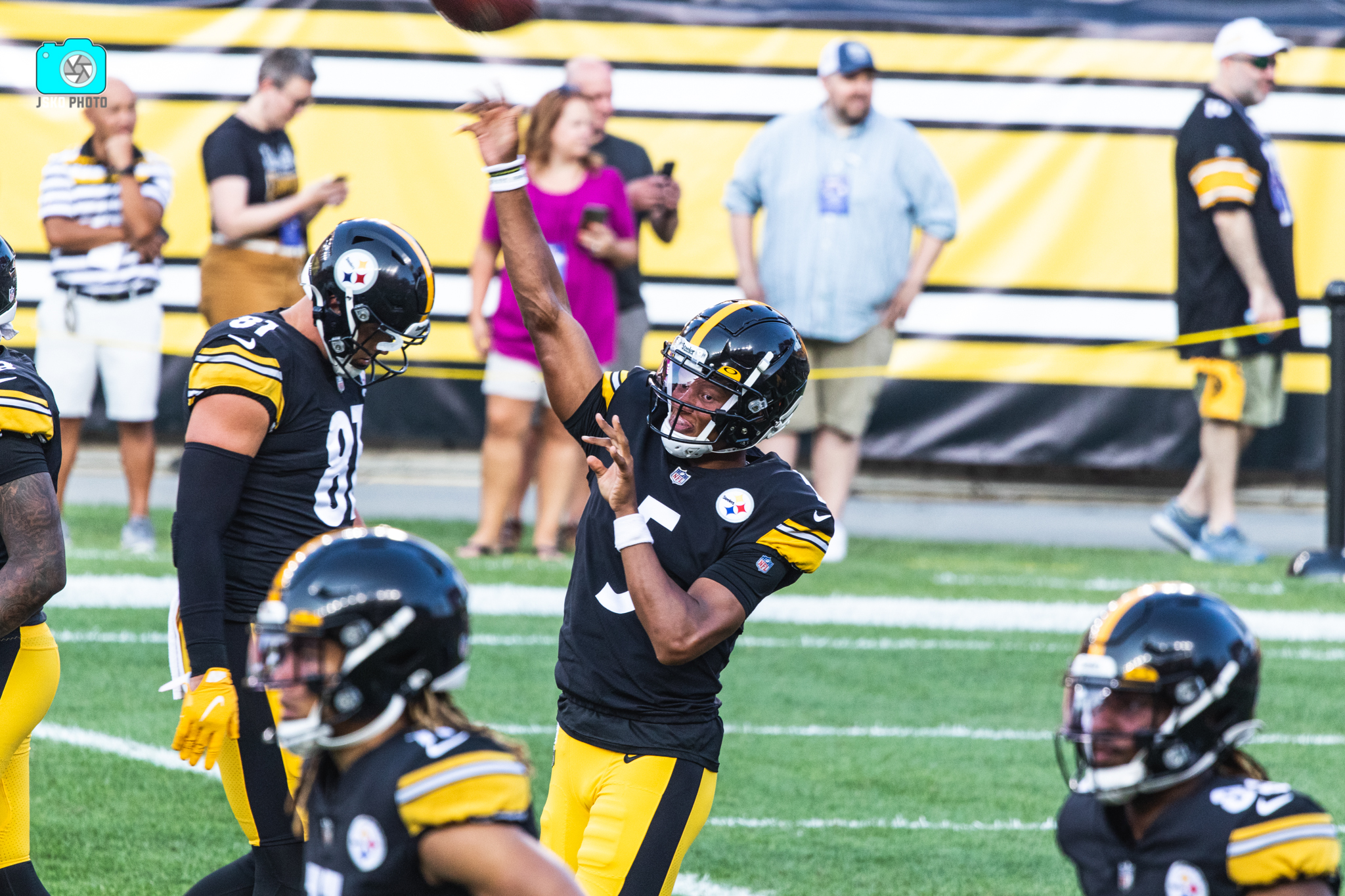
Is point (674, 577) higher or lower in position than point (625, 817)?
higher

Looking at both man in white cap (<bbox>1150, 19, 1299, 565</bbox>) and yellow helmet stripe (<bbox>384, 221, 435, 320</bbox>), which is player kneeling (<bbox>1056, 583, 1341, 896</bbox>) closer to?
yellow helmet stripe (<bbox>384, 221, 435, 320</bbox>)

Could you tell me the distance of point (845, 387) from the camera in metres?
9.12

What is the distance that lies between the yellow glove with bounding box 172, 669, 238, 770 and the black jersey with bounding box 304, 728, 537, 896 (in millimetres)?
1041

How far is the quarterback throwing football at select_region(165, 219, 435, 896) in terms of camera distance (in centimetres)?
362

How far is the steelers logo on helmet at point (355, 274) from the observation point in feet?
12.1

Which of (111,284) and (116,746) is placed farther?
(111,284)

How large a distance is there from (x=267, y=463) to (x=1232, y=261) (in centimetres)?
668

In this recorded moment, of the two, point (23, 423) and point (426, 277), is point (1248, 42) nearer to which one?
point (426, 277)

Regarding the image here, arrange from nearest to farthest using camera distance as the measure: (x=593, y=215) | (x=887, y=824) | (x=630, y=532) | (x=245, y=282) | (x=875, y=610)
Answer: (x=630, y=532) → (x=887, y=824) → (x=875, y=610) → (x=593, y=215) → (x=245, y=282)

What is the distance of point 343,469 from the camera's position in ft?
12.8

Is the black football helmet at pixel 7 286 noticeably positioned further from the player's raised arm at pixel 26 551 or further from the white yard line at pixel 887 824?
the white yard line at pixel 887 824

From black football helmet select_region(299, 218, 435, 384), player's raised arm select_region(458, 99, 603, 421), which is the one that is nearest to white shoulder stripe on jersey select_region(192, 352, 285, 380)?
black football helmet select_region(299, 218, 435, 384)

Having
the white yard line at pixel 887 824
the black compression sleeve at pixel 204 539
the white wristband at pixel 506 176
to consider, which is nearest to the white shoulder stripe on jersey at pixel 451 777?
the black compression sleeve at pixel 204 539

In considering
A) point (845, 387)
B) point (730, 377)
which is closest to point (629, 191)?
point (845, 387)
